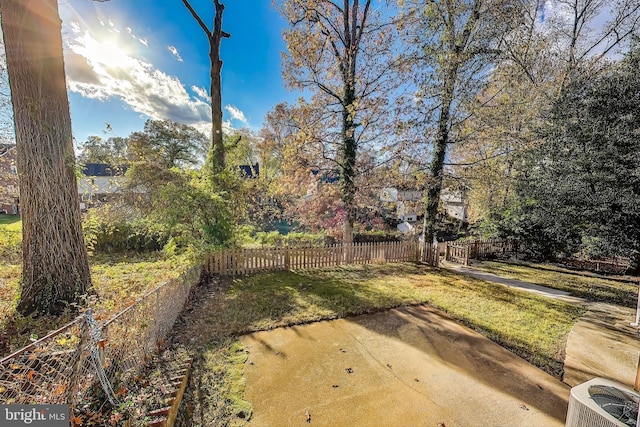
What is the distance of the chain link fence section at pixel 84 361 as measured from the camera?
187cm

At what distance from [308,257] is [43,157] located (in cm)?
681

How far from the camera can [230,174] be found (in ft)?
27.1

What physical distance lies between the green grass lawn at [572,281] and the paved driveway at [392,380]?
18.5 ft

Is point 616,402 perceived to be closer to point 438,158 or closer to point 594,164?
point 438,158

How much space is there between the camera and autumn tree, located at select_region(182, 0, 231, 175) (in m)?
9.30

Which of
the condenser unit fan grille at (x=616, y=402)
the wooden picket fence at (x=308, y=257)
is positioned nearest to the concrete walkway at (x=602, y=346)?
the condenser unit fan grille at (x=616, y=402)

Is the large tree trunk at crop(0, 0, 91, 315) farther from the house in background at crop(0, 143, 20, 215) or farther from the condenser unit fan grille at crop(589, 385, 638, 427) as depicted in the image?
the condenser unit fan grille at crop(589, 385, 638, 427)

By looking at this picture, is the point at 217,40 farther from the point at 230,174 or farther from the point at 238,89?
the point at 238,89

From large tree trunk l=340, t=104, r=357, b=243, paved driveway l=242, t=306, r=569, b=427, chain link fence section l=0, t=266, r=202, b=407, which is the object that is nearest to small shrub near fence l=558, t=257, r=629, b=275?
large tree trunk l=340, t=104, r=357, b=243

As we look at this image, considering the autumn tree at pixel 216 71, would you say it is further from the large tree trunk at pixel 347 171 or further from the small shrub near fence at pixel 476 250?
the small shrub near fence at pixel 476 250

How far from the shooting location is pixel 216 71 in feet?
31.7

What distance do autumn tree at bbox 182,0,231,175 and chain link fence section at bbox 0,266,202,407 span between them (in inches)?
278

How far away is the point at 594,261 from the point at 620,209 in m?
4.16

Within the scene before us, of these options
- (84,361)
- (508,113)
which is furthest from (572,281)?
(84,361)
